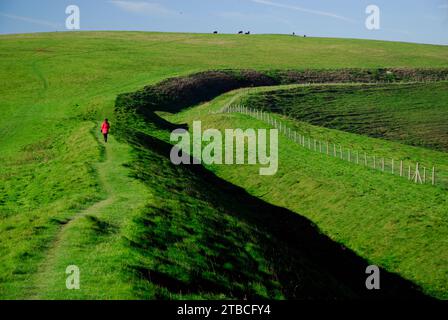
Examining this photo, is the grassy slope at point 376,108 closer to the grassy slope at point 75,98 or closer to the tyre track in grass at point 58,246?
the grassy slope at point 75,98

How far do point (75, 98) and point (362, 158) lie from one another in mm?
45517

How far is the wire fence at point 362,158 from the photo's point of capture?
1688 inches

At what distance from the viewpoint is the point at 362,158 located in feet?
171

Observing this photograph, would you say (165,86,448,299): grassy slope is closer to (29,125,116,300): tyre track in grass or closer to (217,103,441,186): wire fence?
(217,103,441,186): wire fence

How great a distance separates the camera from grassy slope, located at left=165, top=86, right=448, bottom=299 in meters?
30.4

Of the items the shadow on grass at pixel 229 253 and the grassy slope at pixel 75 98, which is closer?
the shadow on grass at pixel 229 253

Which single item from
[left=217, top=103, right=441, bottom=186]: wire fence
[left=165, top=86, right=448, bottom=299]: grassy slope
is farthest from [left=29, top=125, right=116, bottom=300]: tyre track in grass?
[left=217, top=103, right=441, bottom=186]: wire fence

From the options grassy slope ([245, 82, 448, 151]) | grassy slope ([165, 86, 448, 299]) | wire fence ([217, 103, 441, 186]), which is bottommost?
grassy slope ([165, 86, 448, 299])

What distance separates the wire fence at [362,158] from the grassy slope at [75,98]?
19680 mm

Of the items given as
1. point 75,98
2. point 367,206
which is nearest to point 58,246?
point 367,206

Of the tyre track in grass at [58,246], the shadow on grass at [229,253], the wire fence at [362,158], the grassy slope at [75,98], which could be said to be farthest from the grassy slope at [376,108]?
the tyre track in grass at [58,246]

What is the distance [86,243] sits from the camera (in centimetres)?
2077

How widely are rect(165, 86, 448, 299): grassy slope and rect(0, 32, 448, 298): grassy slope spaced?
12309 millimetres

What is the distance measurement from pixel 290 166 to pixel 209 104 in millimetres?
40246
